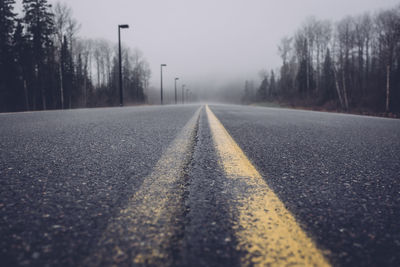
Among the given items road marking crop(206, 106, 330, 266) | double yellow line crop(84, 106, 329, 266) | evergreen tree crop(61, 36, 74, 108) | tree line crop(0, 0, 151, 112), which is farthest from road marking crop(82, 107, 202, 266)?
evergreen tree crop(61, 36, 74, 108)

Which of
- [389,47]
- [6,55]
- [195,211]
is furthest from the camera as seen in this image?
[6,55]

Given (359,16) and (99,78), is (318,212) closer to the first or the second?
(359,16)

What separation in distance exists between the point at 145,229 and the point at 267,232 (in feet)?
1.35

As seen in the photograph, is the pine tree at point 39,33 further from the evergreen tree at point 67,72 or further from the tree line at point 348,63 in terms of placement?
the tree line at point 348,63

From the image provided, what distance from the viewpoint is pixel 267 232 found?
0.78 metres

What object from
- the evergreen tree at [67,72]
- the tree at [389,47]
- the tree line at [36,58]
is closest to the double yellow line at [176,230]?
the tree at [389,47]

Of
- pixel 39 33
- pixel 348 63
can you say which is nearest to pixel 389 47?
pixel 348 63

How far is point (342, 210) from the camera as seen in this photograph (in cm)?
96

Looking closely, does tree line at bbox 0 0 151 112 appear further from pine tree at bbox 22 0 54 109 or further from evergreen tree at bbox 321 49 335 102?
evergreen tree at bbox 321 49 335 102

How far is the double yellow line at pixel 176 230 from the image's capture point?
→ 24.8 inches

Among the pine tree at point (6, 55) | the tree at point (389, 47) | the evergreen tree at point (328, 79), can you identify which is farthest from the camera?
the evergreen tree at point (328, 79)

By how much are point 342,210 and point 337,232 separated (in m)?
0.22

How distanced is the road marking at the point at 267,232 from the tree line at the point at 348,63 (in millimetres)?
24427

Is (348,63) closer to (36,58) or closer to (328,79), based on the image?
(328,79)
